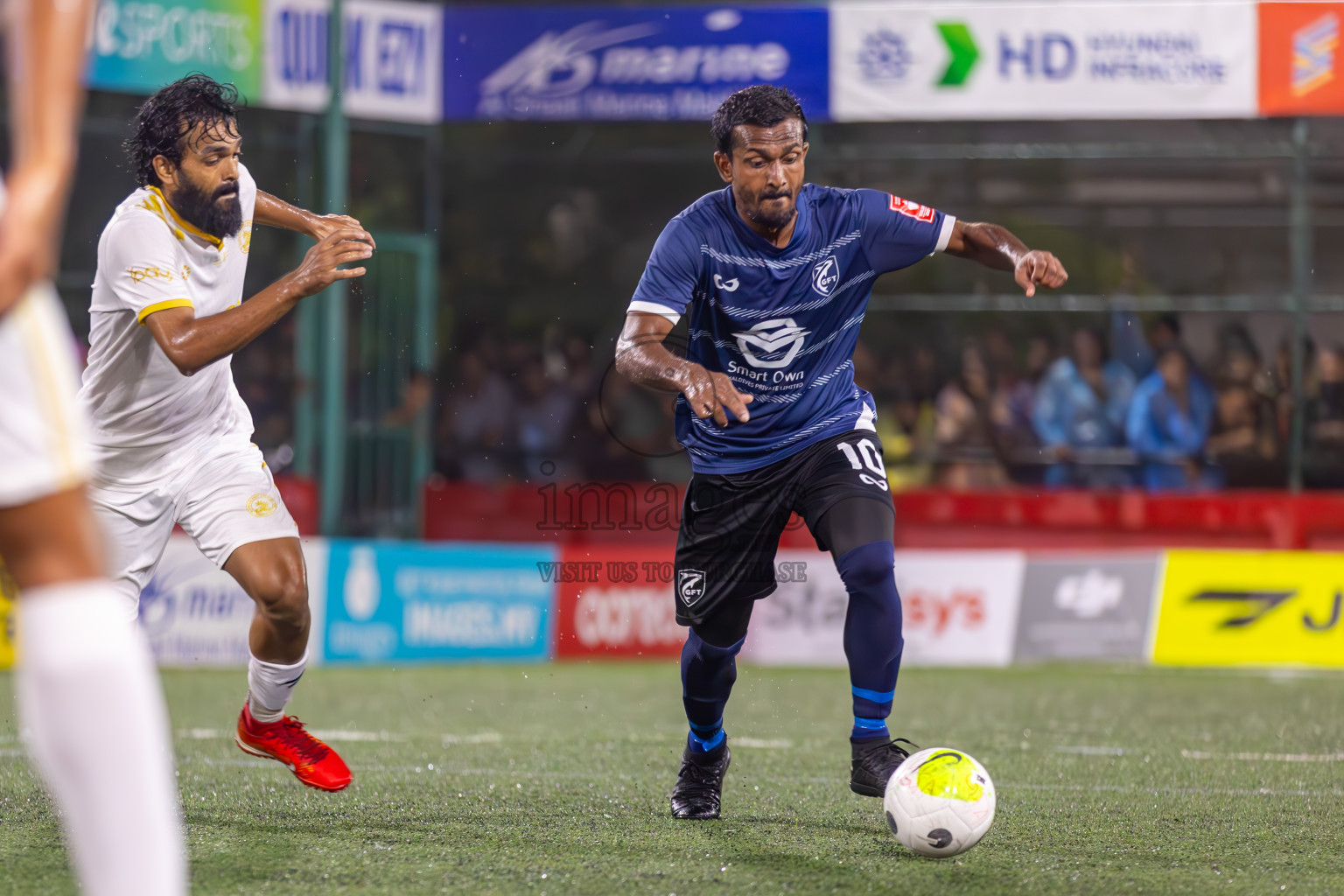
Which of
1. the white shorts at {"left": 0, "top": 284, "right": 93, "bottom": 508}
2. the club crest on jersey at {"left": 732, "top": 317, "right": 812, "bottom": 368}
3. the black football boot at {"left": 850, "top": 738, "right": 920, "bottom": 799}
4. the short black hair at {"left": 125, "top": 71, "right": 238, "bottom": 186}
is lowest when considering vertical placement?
the black football boot at {"left": 850, "top": 738, "right": 920, "bottom": 799}

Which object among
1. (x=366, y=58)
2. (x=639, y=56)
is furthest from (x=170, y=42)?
(x=639, y=56)

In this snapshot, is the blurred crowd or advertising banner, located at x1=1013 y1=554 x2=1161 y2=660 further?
the blurred crowd

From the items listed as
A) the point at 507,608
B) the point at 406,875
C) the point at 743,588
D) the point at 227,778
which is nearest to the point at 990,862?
the point at 743,588

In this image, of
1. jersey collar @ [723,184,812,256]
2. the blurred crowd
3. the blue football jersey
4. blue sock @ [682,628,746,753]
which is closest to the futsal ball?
blue sock @ [682,628,746,753]

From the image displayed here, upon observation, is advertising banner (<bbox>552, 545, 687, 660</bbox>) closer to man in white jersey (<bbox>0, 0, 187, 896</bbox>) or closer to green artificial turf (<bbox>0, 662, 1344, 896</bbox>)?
green artificial turf (<bbox>0, 662, 1344, 896</bbox>)

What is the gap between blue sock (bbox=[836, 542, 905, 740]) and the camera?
443cm

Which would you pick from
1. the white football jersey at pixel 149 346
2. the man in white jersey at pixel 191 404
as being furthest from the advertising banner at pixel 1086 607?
the white football jersey at pixel 149 346

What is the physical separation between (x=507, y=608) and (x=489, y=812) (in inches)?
248

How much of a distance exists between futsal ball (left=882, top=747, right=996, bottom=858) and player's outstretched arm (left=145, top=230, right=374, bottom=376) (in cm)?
200

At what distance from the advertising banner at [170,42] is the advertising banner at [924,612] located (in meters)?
6.16

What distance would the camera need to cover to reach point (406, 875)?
12.1 feet

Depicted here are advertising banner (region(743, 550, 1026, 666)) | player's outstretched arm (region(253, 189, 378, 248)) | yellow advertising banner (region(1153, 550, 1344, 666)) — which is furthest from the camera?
Result: advertising banner (region(743, 550, 1026, 666))

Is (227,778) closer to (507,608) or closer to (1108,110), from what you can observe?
(507,608)

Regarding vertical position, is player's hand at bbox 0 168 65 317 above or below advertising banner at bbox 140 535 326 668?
above
